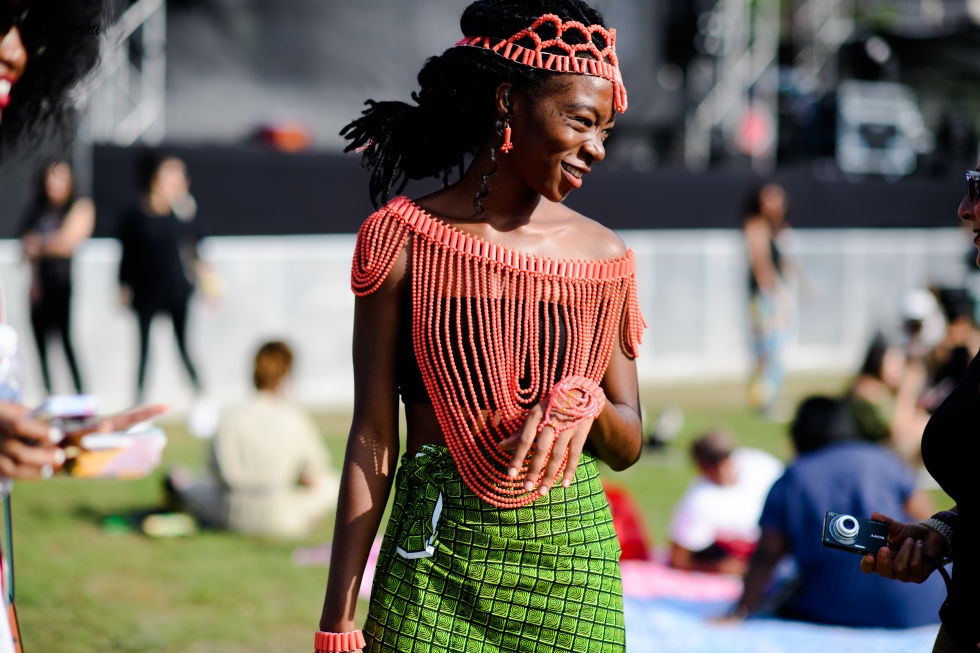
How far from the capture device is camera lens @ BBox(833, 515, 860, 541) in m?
2.29

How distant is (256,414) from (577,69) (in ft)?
14.2

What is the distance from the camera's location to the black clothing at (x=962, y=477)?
2.07 metres

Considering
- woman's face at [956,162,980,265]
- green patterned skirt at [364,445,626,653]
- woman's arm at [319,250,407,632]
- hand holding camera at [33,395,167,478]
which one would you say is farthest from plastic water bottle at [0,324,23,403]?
woman's face at [956,162,980,265]

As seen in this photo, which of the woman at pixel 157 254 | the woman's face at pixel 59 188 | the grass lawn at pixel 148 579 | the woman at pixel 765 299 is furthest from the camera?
the woman at pixel 765 299

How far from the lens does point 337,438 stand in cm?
866

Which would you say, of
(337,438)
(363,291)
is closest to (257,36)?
(337,438)

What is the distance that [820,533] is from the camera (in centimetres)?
464

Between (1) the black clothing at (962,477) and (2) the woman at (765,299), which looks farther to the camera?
(2) the woman at (765,299)

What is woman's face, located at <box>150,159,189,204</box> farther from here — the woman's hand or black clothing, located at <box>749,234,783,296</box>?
the woman's hand

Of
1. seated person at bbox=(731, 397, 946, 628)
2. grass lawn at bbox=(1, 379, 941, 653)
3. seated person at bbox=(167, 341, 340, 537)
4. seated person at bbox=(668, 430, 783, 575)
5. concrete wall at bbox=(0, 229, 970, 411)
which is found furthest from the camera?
concrete wall at bbox=(0, 229, 970, 411)

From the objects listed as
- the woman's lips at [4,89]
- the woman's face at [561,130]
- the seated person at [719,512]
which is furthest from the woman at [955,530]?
the seated person at [719,512]

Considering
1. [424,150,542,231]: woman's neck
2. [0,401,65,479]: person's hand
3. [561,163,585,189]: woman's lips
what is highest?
[561,163,585,189]: woman's lips

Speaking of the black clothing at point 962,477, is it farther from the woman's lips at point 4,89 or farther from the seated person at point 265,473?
the seated person at point 265,473

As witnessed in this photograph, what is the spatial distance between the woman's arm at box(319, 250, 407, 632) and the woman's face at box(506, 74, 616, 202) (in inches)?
11.4
